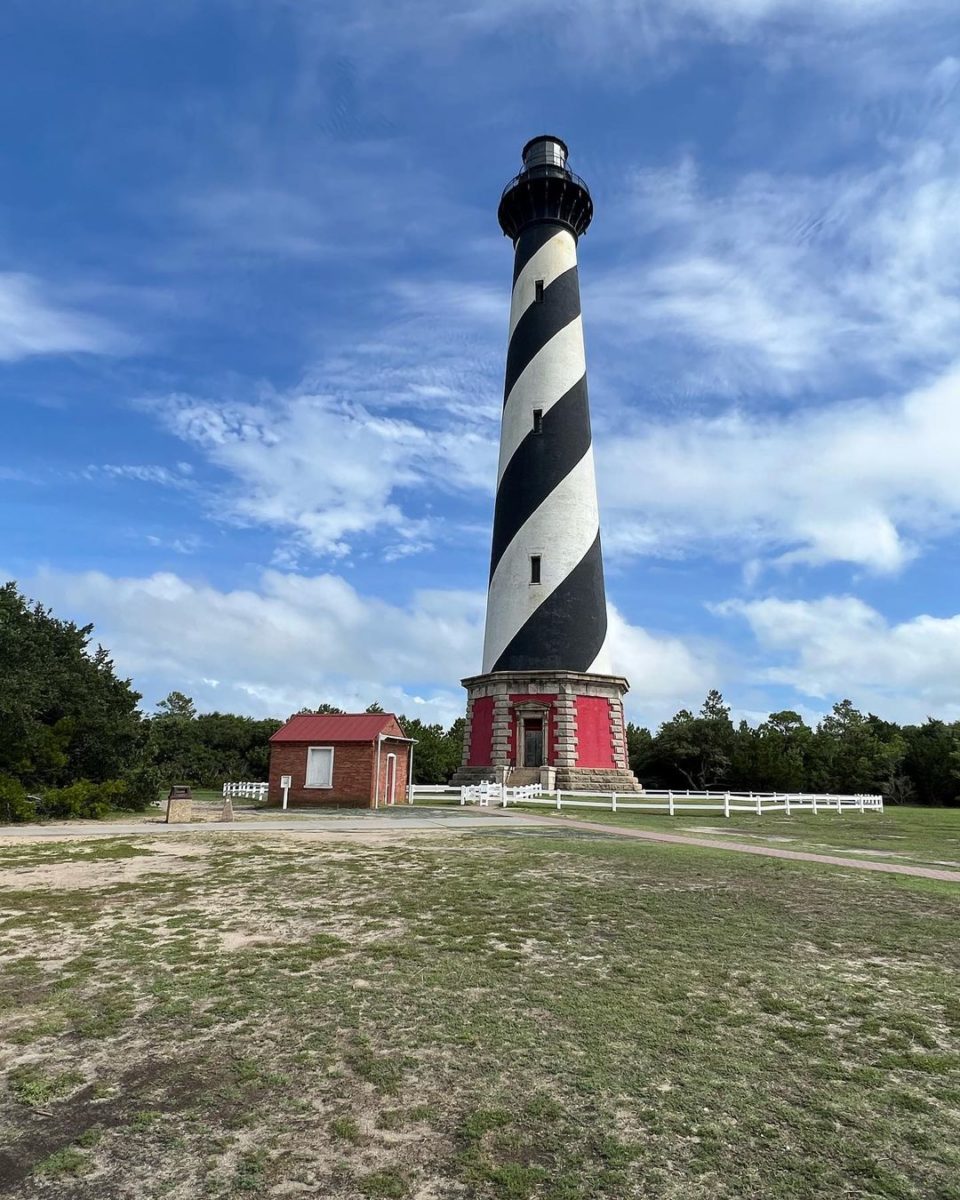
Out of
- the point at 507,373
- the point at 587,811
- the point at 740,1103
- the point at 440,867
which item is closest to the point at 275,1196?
the point at 740,1103

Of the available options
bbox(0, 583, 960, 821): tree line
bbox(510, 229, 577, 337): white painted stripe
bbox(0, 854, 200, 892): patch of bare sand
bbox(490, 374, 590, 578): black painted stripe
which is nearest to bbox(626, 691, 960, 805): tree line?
bbox(0, 583, 960, 821): tree line

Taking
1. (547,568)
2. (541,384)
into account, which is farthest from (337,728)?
(541,384)

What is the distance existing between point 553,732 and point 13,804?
18867 mm

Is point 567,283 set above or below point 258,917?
above

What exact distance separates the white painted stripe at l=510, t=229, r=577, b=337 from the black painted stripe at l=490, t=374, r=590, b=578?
201 inches

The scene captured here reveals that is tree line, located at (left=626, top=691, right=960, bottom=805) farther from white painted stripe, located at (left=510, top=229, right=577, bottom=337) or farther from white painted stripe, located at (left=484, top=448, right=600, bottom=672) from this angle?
white painted stripe, located at (left=510, top=229, right=577, bottom=337)

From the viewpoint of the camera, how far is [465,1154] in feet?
11.1

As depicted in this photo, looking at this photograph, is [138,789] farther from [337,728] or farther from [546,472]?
[546,472]

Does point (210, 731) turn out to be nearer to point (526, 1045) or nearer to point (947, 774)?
point (947, 774)

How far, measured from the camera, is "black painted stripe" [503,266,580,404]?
35062 mm

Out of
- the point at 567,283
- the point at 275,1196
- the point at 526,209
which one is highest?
the point at 526,209

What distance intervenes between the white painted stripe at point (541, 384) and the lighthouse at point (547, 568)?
0.06 meters

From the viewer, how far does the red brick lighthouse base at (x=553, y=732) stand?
30719mm

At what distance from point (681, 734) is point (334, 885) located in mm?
46558
